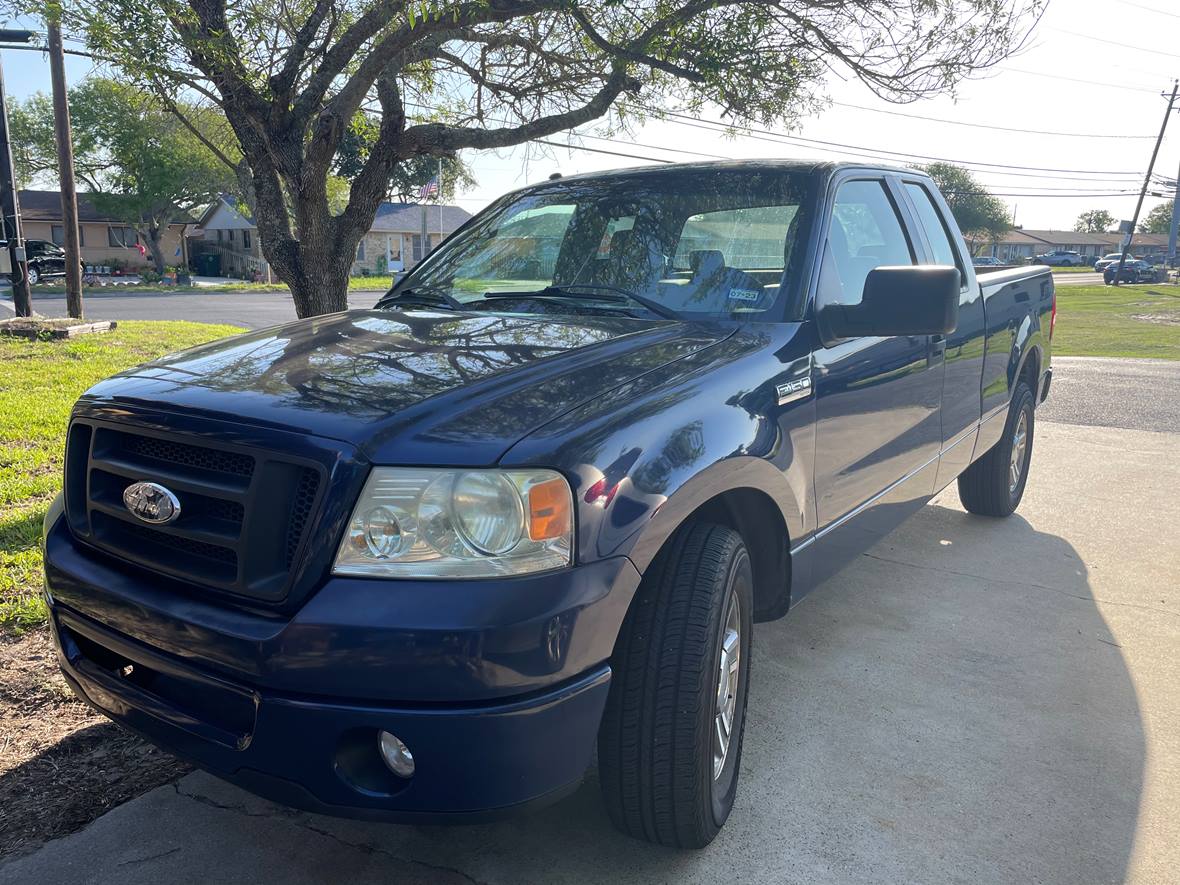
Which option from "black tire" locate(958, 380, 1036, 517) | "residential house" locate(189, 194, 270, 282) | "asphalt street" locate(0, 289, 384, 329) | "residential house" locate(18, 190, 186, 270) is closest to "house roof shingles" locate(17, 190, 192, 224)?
"residential house" locate(18, 190, 186, 270)

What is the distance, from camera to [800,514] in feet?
9.42

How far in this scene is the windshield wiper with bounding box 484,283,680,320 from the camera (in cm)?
311

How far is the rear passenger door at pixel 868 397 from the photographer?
3.08m

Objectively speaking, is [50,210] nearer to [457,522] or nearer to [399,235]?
[399,235]

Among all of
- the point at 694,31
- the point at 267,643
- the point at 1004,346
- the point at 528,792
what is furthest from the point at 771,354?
the point at 694,31

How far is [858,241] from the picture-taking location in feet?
11.8

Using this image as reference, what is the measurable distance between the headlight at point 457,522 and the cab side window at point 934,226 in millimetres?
3012

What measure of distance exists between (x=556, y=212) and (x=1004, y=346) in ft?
8.62

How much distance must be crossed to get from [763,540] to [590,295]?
1.03 meters

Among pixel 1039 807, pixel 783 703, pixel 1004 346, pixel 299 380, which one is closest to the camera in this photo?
pixel 299 380

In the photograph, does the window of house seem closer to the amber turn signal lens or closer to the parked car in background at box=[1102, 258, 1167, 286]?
the parked car in background at box=[1102, 258, 1167, 286]

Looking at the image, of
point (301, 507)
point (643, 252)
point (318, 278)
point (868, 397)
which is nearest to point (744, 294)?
point (643, 252)

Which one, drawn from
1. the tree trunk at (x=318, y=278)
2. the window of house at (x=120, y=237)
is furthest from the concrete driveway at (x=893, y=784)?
the window of house at (x=120, y=237)

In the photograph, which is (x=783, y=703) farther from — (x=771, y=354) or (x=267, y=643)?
(x=267, y=643)
